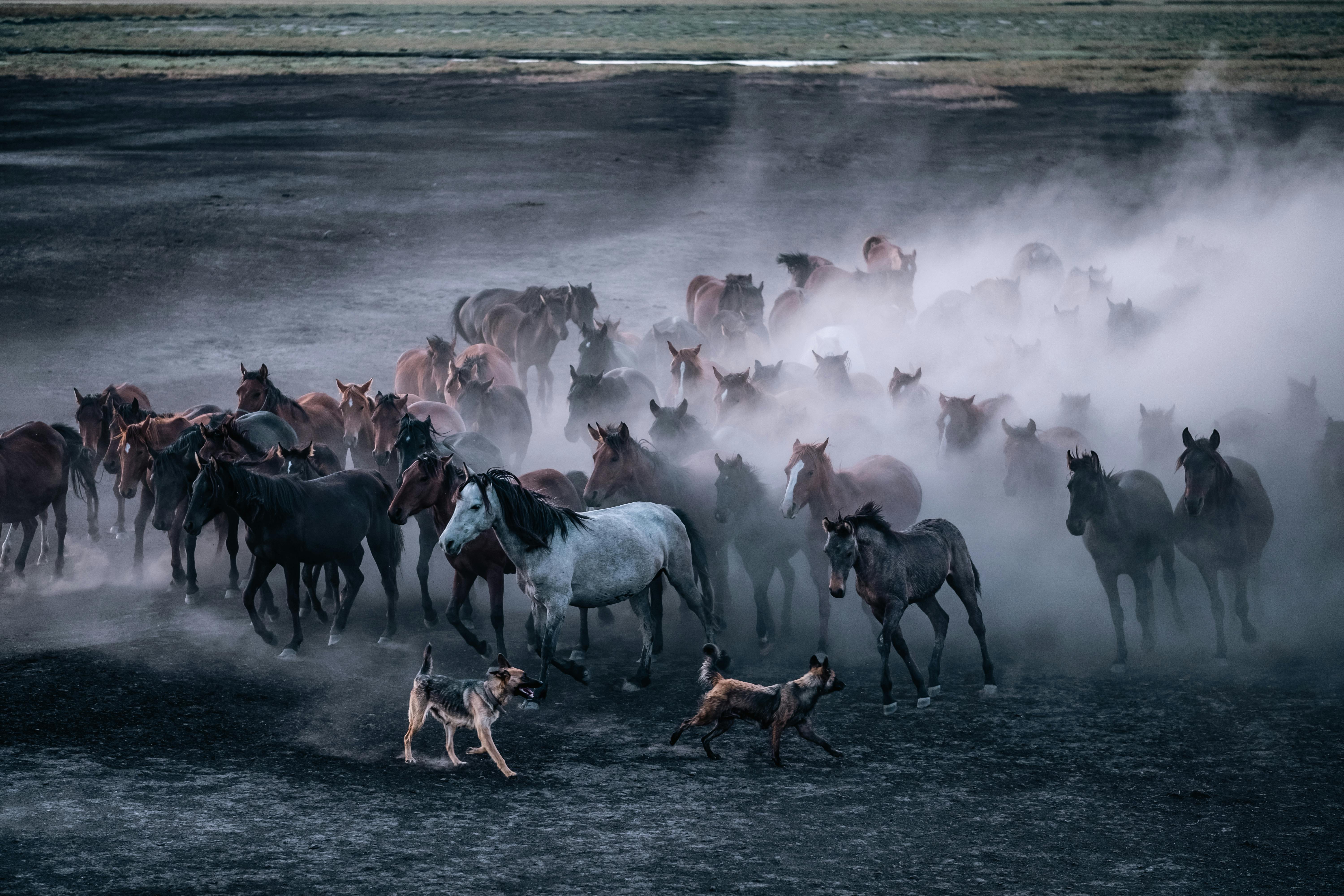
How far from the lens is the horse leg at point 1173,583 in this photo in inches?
413

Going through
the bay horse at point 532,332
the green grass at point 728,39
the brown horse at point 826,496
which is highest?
the green grass at point 728,39

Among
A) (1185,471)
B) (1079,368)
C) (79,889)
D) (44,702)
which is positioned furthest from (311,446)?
(1079,368)

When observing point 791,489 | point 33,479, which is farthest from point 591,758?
point 33,479

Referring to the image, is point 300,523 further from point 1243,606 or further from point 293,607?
point 1243,606

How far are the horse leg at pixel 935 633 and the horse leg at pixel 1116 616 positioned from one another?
129 cm

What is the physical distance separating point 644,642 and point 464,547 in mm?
1482

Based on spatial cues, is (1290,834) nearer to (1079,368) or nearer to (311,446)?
(311,446)

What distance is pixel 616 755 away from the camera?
8188mm

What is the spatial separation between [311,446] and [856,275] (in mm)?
10142

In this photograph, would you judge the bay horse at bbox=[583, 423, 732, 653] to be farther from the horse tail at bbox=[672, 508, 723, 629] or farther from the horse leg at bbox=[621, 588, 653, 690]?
the horse leg at bbox=[621, 588, 653, 690]

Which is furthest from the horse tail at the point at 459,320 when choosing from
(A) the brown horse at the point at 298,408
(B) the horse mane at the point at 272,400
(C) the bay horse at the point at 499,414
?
(B) the horse mane at the point at 272,400

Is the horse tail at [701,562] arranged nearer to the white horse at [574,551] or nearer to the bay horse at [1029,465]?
the white horse at [574,551]

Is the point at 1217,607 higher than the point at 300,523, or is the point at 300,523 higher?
the point at 300,523

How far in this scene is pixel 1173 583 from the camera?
34.8ft
